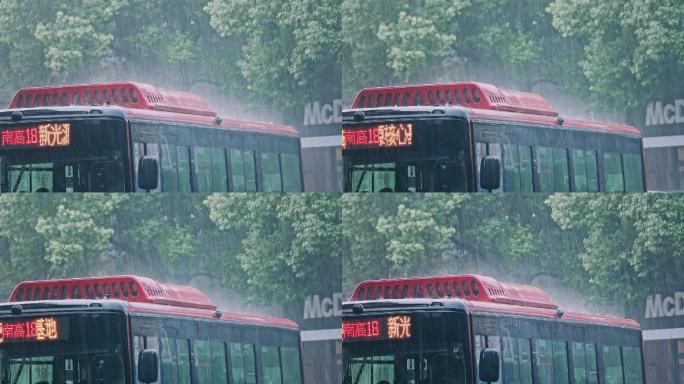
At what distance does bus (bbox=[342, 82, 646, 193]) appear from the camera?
1696cm

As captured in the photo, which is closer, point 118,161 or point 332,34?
point 118,161

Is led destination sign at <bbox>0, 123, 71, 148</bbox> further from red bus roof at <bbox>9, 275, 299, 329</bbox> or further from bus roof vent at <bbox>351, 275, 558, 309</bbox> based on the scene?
bus roof vent at <bbox>351, 275, 558, 309</bbox>

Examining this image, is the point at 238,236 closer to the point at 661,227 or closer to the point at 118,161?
the point at 118,161

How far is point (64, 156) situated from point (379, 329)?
281cm

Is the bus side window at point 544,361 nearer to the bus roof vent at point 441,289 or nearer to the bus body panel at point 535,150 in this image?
the bus roof vent at point 441,289

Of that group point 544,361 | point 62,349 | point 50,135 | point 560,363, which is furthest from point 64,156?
point 560,363

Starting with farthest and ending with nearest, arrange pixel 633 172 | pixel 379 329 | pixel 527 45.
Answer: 1. pixel 633 172
2. pixel 527 45
3. pixel 379 329

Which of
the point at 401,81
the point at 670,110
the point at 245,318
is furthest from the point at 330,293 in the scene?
the point at 670,110

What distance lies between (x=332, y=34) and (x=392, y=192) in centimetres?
138

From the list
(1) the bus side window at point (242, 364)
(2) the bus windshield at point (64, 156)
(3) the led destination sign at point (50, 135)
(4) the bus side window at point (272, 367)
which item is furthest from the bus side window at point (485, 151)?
(3) the led destination sign at point (50, 135)

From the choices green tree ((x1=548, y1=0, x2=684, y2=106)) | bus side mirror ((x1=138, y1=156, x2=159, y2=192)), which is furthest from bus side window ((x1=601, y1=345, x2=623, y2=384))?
bus side mirror ((x1=138, y1=156, x2=159, y2=192))

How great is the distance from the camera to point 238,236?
17.3 meters

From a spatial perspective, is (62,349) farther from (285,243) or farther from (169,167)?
(285,243)

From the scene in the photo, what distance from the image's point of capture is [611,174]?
17.9 metres
